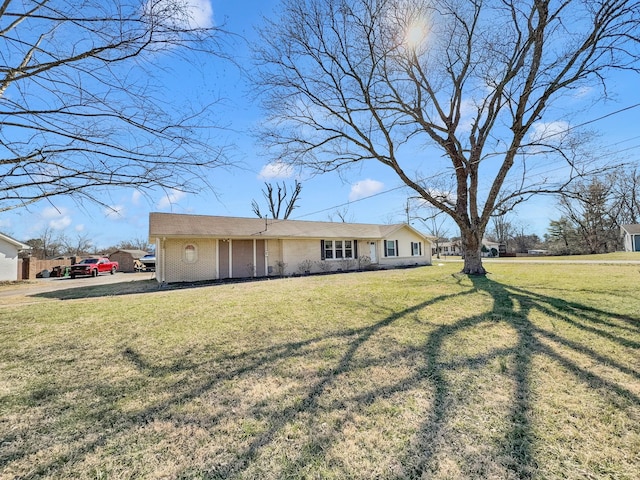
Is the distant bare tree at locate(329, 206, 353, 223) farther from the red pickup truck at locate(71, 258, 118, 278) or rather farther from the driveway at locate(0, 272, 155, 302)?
the driveway at locate(0, 272, 155, 302)

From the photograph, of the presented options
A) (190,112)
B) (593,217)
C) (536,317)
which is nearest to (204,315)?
(190,112)

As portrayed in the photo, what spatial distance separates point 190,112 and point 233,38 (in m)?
0.77

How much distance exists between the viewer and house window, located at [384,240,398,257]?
883 inches

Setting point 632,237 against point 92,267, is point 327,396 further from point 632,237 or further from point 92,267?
point 632,237

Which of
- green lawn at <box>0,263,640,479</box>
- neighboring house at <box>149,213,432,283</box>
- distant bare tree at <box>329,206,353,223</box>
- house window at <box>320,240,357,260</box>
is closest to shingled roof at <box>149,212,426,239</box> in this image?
neighboring house at <box>149,213,432,283</box>

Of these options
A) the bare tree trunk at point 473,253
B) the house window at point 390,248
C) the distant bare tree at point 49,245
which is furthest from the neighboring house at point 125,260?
the bare tree trunk at point 473,253

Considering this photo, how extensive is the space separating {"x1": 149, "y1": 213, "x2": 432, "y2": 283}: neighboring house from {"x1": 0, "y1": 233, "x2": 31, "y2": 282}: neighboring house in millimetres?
9813

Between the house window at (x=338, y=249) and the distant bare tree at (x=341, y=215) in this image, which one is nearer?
the house window at (x=338, y=249)

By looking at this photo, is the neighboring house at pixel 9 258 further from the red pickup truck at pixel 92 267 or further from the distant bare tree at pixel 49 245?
the distant bare tree at pixel 49 245

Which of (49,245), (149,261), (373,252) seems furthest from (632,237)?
(49,245)

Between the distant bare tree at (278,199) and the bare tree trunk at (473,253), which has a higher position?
the distant bare tree at (278,199)

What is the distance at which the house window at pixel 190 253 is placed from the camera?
15086 millimetres

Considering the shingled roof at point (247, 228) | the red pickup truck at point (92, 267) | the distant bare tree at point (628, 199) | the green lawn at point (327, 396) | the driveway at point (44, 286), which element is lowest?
the green lawn at point (327, 396)

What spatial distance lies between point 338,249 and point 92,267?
59.2 ft
